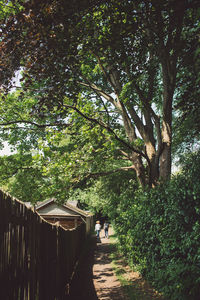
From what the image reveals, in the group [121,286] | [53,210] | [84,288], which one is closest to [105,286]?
[121,286]

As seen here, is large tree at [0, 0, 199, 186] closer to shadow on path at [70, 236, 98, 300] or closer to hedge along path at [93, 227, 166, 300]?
hedge along path at [93, 227, 166, 300]

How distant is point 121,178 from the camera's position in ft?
62.8

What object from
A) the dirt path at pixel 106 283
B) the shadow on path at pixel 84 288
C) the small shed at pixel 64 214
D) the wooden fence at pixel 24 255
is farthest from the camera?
the small shed at pixel 64 214

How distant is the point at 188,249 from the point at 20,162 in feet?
32.7

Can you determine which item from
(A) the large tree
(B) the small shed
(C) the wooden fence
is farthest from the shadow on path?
(B) the small shed

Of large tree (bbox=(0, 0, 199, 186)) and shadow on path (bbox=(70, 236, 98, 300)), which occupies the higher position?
large tree (bbox=(0, 0, 199, 186))

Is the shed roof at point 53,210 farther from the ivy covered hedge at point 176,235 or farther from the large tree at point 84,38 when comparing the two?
the ivy covered hedge at point 176,235

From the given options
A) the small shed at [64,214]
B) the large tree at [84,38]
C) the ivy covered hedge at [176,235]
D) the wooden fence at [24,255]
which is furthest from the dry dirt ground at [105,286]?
the small shed at [64,214]

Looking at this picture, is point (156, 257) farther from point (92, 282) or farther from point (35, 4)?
point (35, 4)

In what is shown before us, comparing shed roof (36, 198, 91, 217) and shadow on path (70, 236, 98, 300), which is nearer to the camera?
shadow on path (70, 236, 98, 300)

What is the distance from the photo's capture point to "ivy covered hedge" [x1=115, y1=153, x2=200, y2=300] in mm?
4434

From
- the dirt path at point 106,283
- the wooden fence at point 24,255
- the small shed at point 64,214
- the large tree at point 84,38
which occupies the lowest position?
the dirt path at point 106,283

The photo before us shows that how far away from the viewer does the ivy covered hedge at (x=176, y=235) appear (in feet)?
14.5

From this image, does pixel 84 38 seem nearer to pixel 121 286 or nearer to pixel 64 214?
pixel 121 286
